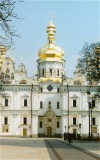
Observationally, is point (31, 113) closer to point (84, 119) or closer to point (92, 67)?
point (84, 119)

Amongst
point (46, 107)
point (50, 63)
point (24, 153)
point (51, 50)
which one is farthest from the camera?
point (51, 50)

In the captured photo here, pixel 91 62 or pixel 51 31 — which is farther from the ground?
pixel 51 31

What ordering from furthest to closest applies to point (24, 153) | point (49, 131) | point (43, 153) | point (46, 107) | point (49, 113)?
point (46, 107)
point (49, 113)
point (49, 131)
point (43, 153)
point (24, 153)

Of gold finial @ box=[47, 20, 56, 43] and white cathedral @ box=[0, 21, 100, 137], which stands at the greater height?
gold finial @ box=[47, 20, 56, 43]

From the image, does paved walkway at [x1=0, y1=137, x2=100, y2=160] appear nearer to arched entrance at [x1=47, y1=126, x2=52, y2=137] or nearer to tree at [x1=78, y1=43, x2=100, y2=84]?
tree at [x1=78, y1=43, x2=100, y2=84]

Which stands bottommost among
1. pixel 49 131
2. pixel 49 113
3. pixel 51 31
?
pixel 49 131

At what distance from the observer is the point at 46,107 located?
7369 cm

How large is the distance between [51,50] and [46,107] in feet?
39.5

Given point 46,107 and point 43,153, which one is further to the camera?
point 46,107

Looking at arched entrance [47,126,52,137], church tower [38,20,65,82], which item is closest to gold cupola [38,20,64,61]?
church tower [38,20,65,82]

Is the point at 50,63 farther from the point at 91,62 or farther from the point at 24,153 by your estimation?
the point at 24,153

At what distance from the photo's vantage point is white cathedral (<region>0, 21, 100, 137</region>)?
7006 cm

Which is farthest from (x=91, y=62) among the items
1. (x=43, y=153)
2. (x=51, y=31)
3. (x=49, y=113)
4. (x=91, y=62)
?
(x=51, y=31)

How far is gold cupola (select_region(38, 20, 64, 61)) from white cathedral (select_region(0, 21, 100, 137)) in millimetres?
5215
